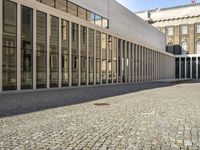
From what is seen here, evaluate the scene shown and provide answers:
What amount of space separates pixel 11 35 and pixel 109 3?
22691mm

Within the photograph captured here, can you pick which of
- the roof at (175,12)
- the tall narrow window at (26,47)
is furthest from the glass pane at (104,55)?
the roof at (175,12)

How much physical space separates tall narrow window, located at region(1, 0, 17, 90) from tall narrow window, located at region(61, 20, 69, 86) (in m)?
6.63

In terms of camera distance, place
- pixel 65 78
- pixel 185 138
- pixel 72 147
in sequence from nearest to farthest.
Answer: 1. pixel 72 147
2. pixel 185 138
3. pixel 65 78

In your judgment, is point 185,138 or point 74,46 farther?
point 74,46

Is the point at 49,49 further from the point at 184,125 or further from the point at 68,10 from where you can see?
the point at 184,125

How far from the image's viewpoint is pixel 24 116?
9953mm

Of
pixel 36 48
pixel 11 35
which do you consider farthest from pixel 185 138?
pixel 36 48

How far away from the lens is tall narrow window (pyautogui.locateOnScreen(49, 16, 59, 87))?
25.8m

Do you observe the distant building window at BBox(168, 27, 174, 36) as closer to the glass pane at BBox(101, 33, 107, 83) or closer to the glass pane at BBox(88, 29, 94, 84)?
the glass pane at BBox(101, 33, 107, 83)

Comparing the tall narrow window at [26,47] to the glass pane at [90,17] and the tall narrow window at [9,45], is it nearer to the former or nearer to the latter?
the tall narrow window at [9,45]

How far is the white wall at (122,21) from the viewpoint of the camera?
124ft

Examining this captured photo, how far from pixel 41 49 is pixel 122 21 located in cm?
2492

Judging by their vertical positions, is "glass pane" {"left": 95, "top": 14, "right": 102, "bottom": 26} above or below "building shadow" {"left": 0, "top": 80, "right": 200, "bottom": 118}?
above

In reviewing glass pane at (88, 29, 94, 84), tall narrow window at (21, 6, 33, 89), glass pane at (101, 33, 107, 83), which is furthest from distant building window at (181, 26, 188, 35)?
tall narrow window at (21, 6, 33, 89)
